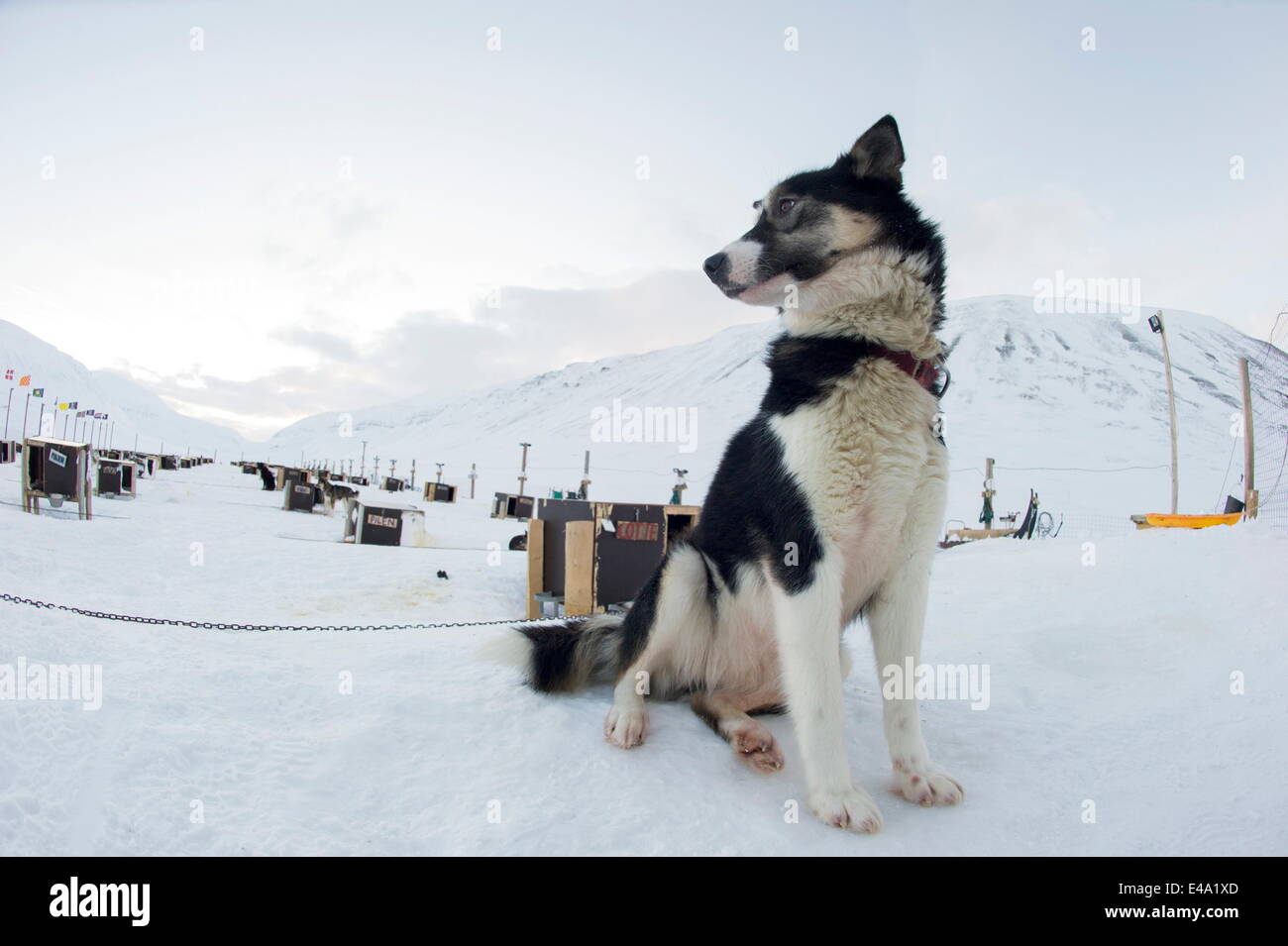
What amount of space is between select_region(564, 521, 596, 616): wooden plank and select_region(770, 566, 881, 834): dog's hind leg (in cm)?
462

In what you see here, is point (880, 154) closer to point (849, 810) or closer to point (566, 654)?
point (849, 810)

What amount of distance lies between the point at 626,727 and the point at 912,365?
5.57 feet

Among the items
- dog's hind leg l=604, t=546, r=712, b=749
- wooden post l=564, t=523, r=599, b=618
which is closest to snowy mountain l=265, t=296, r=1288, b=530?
wooden post l=564, t=523, r=599, b=618

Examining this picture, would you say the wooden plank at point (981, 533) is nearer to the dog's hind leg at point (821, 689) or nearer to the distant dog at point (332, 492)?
the dog's hind leg at point (821, 689)

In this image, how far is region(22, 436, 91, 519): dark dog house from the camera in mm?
11672

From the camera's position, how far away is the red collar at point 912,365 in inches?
92.5

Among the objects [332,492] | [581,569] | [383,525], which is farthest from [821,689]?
[332,492]

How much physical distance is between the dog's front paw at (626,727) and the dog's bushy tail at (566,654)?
0.33 m

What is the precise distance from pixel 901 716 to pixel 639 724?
3.14 feet

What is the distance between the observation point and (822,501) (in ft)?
7.18

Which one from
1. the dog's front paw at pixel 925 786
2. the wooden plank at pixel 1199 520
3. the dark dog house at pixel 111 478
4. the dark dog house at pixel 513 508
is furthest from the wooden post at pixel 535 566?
the dark dog house at pixel 513 508

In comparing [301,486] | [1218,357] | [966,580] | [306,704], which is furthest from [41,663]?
[1218,357]

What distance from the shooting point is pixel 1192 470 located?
195ft
